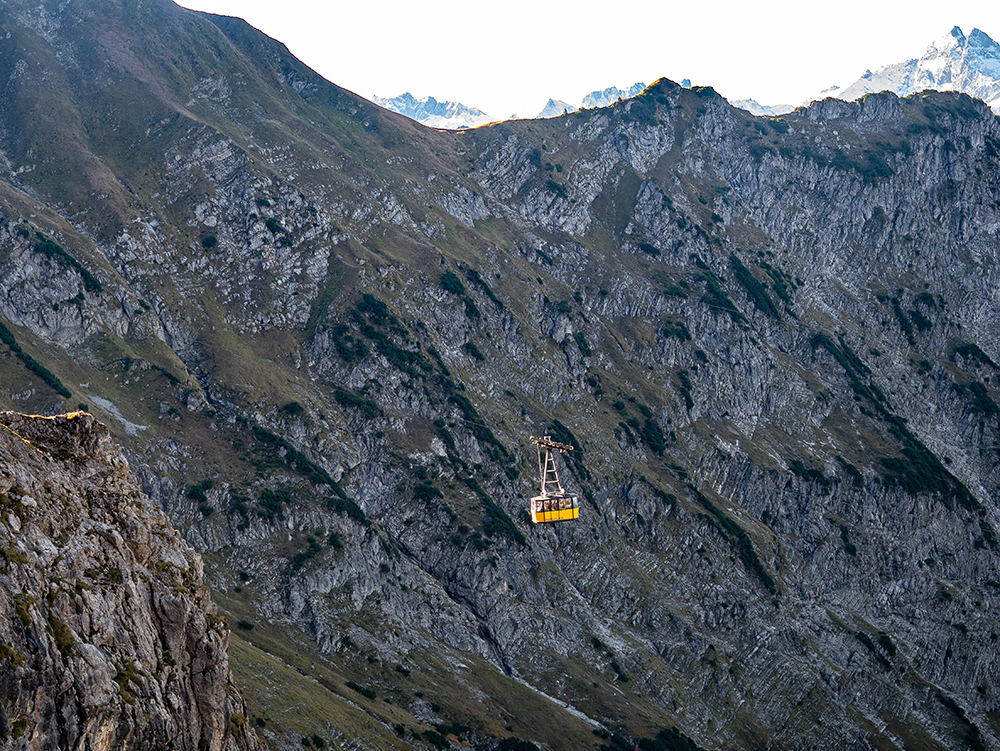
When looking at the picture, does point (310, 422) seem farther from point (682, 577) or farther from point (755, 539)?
point (755, 539)

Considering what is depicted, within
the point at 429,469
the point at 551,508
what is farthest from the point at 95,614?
the point at 429,469

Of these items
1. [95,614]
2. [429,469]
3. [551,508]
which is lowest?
[429,469]

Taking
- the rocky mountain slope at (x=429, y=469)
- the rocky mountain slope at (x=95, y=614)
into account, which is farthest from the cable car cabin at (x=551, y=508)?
the rocky mountain slope at (x=95, y=614)

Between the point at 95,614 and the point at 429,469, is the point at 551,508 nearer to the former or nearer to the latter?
the point at 95,614

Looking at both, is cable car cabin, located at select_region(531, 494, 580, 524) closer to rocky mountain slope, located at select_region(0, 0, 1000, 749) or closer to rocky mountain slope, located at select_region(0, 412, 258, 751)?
rocky mountain slope, located at select_region(0, 0, 1000, 749)

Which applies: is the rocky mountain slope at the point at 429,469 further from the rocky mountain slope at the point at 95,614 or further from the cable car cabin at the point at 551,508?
the rocky mountain slope at the point at 95,614

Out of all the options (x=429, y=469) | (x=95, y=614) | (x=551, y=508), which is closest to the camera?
(x=95, y=614)
